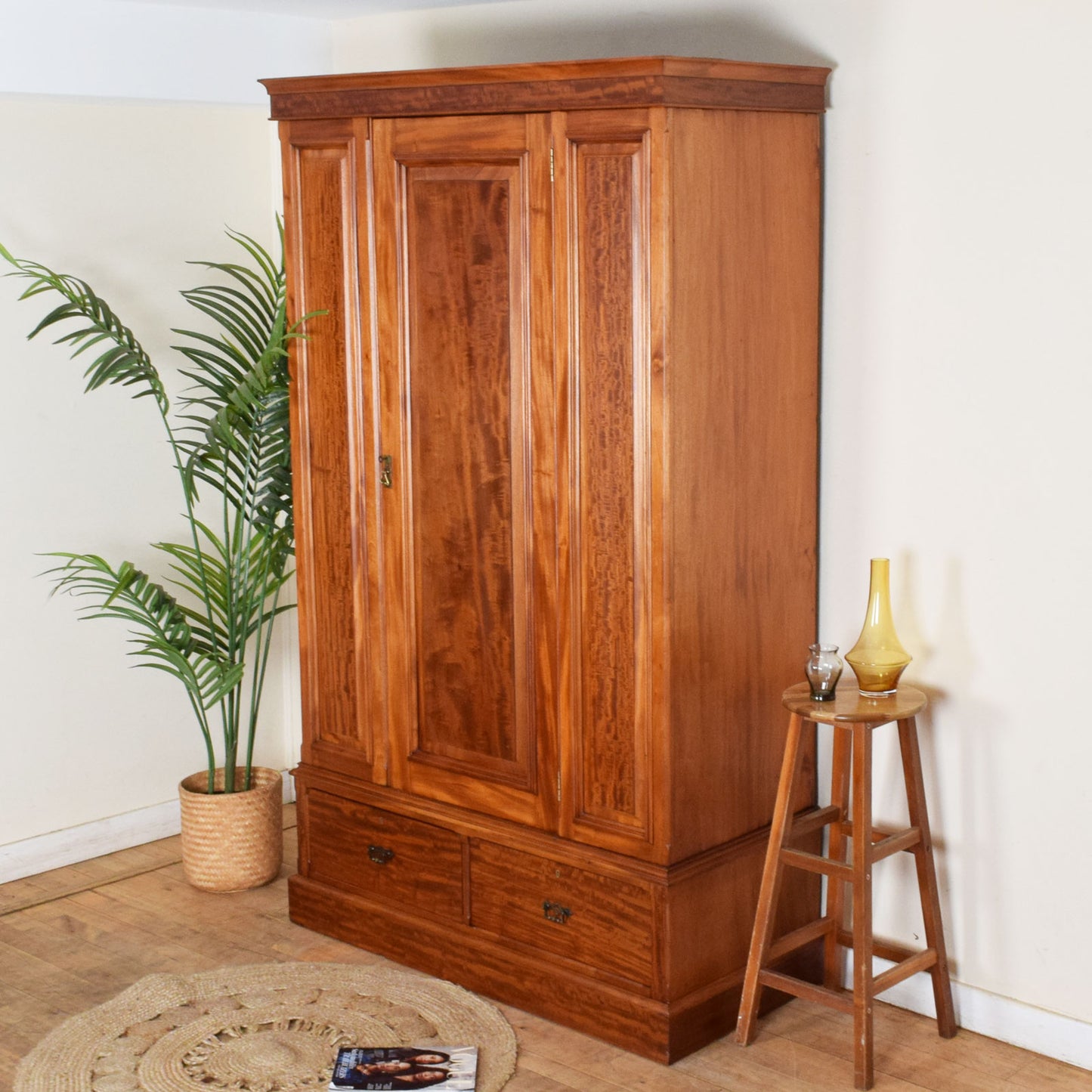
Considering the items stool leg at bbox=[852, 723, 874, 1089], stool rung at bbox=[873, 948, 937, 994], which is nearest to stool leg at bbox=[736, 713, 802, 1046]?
stool leg at bbox=[852, 723, 874, 1089]

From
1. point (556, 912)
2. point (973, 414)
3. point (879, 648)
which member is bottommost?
point (556, 912)

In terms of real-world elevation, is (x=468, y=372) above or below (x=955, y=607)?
above

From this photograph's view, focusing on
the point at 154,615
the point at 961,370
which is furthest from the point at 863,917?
the point at 154,615

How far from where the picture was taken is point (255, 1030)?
325cm

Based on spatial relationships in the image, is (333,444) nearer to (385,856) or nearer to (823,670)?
(385,856)

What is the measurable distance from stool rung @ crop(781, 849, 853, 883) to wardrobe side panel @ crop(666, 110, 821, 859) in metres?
0.18

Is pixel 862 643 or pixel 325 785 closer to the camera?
pixel 862 643

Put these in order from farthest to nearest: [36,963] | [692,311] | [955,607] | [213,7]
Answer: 1. [213,7]
2. [36,963]
3. [955,607]
4. [692,311]

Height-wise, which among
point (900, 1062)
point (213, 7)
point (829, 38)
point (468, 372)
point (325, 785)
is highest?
point (213, 7)

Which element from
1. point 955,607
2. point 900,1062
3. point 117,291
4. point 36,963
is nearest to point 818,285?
point 955,607

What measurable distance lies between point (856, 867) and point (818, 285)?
4.19 ft

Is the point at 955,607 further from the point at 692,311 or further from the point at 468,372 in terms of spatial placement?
the point at 468,372

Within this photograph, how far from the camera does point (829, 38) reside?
3.21m

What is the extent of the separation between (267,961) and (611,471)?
155 centimetres
